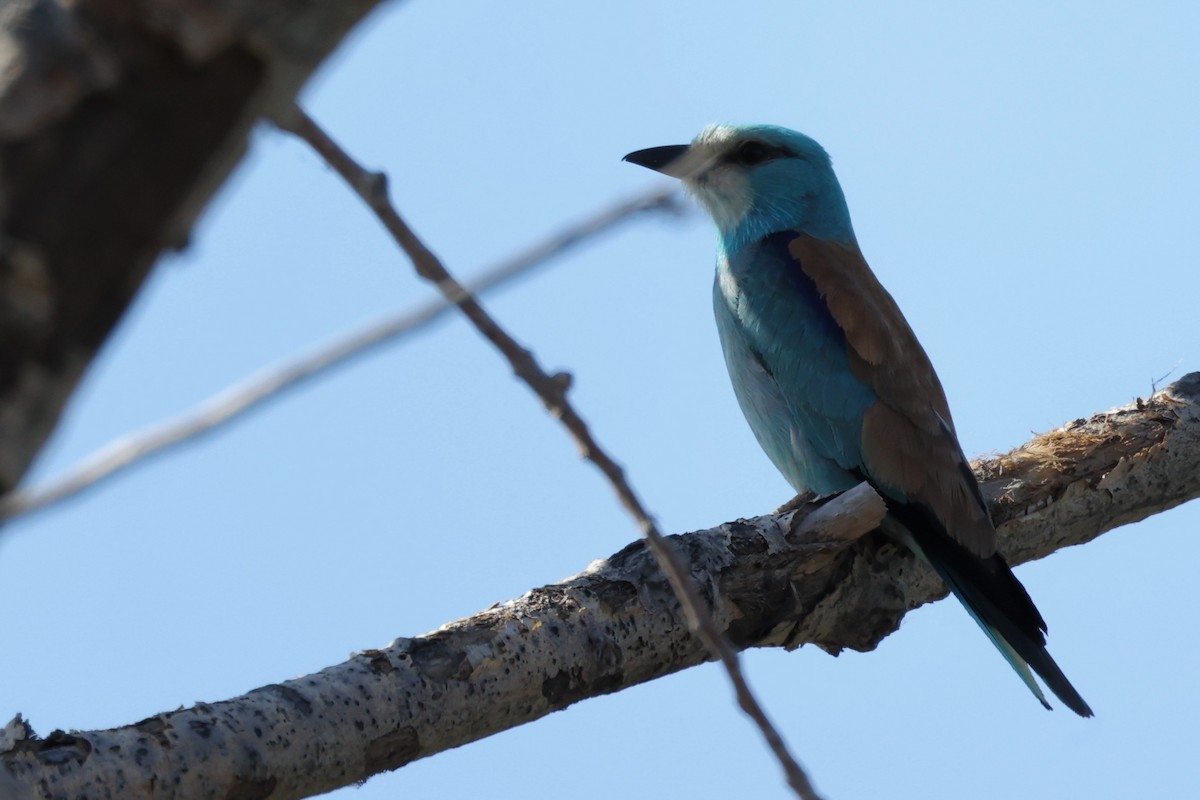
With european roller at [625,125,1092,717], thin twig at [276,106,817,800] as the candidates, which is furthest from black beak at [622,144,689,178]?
thin twig at [276,106,817,800]

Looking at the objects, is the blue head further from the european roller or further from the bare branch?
the bare branch

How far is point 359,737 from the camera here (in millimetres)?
2676

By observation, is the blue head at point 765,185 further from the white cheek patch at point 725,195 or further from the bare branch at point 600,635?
the bare branch at point 600,635

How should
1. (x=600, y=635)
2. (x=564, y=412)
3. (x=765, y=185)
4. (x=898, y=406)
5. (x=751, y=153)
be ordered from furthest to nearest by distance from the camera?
(x=751, y=153), (x=765, y=185), (x=898, y=406), (x=600, y=635), (x=564, y=412)

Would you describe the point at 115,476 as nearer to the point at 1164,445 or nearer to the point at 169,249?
the point at 169,249

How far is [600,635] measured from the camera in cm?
308

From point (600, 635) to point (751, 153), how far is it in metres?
3.00

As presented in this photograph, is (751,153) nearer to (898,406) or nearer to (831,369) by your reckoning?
(831,369)

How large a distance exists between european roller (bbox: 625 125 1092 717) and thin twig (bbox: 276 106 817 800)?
274cm

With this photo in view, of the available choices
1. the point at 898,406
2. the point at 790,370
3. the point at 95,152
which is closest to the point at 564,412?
the point at 95,152

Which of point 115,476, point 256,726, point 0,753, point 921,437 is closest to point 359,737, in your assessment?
point 256,726

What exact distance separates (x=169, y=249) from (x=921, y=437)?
3.80 metres

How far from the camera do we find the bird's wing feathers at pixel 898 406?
160 inches

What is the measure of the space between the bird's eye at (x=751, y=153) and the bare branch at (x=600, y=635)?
5.81ft
